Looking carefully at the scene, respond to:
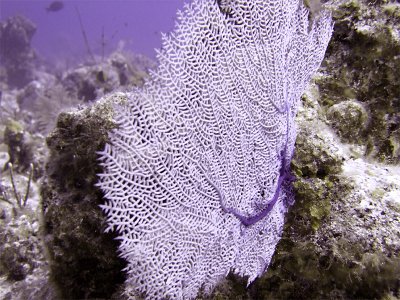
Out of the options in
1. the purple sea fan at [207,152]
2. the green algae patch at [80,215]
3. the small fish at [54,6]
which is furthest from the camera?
the small fish at [54,6]

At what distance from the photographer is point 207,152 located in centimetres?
183

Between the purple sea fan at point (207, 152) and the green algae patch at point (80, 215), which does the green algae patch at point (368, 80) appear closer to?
the purple sea fan at point (207, 152)

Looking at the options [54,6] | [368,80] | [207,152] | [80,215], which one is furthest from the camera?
[54,6]

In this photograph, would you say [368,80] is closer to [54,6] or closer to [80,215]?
[80,215]

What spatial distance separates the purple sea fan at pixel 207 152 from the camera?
1.64 meters

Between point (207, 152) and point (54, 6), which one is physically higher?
point (54, 6)

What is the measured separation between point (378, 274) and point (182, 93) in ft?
5.36

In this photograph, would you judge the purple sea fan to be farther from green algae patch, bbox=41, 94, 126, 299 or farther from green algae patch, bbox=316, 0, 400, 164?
green algae patch, bbox=316, 0, 400, 164

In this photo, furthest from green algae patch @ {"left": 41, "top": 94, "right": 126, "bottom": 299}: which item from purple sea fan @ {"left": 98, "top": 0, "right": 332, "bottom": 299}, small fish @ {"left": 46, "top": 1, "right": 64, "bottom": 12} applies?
small fish @ {"left": 46, "top": 1, "right": 64, "bottom": 12}

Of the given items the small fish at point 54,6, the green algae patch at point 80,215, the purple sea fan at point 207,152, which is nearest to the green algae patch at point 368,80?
the purple sea fan at point 207,152

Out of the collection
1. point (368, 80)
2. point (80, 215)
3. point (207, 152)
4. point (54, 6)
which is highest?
point (54, 6)

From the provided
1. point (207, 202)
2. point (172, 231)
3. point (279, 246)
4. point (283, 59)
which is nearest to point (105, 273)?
point (172, 231)

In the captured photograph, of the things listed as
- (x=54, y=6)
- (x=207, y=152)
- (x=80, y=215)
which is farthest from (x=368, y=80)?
(x=54, y=6)

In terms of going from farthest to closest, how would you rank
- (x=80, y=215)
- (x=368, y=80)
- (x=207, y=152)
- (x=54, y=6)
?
1. (x=54, y=6)
2. (x=368, y=80)
3. (x=80, y=215)
4. (x=207, y=152)
